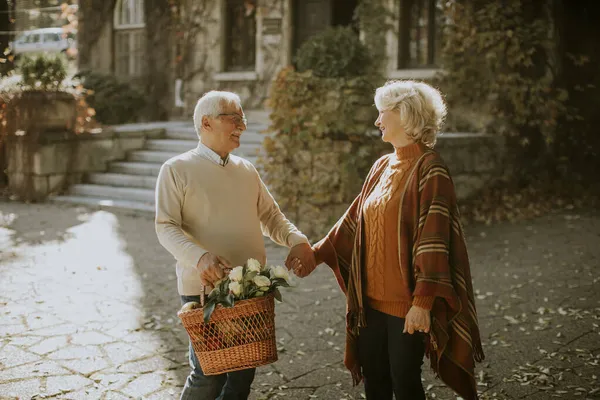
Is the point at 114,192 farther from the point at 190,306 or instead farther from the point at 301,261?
the point at 190,306

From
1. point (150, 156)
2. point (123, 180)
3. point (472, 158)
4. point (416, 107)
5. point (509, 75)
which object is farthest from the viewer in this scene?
point (150, 156)

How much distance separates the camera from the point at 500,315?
5.41 metres

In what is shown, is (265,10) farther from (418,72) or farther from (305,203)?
(305,203)

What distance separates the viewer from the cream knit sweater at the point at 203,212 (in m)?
2.92

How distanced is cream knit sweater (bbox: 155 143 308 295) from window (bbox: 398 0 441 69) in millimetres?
8934

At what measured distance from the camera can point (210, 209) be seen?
296cm

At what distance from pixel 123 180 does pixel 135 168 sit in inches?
12.6

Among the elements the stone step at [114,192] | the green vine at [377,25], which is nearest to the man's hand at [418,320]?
the stone step at [114,192]

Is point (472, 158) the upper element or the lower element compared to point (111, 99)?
lower

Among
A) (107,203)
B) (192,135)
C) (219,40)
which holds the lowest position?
(107,203)

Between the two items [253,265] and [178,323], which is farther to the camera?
[178,323]

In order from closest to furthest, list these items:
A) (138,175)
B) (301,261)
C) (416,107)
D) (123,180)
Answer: (416,107) → (301,261) → (123,180) → (138,175)

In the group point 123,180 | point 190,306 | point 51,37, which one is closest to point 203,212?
point 190,306

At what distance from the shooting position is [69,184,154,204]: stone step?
10062 millimetres
